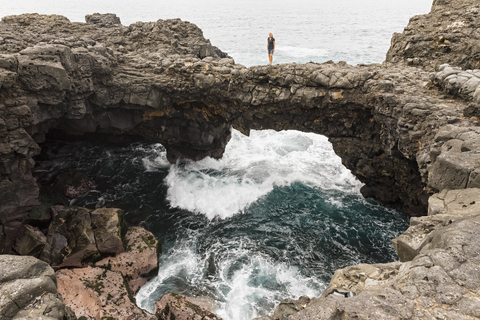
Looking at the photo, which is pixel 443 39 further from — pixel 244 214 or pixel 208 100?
pixel 244 214

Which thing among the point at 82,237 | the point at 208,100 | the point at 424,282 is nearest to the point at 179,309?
the point at 82,237

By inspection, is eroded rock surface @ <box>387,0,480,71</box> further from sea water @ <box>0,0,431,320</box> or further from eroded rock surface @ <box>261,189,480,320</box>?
eroded rock surface @ <box>261,189,480,320</box>

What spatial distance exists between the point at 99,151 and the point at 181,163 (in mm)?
6899

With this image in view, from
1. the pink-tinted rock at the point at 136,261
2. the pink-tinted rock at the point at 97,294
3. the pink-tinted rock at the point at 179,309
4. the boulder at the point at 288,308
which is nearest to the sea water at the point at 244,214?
the pink-tinted rock at the point at 136,261

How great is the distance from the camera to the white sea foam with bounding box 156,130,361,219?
68.2 feet

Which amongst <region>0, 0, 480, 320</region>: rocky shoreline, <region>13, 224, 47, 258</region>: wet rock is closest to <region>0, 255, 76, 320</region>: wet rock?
<region>0, 0, 480, 320</region>: rocky shoreline

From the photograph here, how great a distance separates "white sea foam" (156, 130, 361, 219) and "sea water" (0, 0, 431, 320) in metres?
0.08

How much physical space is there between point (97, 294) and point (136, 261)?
2.40 m

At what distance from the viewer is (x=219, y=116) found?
2084 centimetres

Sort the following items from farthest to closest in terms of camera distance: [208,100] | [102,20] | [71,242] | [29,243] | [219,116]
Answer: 1. [102,20]
2. [219,116]
3. [208,100]
4. [71,242]
5. [29,243]

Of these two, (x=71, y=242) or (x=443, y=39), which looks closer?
(x=71, y=242)

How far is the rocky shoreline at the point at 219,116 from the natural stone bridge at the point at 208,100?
6 cm

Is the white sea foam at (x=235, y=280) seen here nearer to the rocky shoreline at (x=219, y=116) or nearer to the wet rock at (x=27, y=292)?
the rocky shoreline at (x=219, y=116)

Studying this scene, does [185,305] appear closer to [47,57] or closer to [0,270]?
[0,270]
